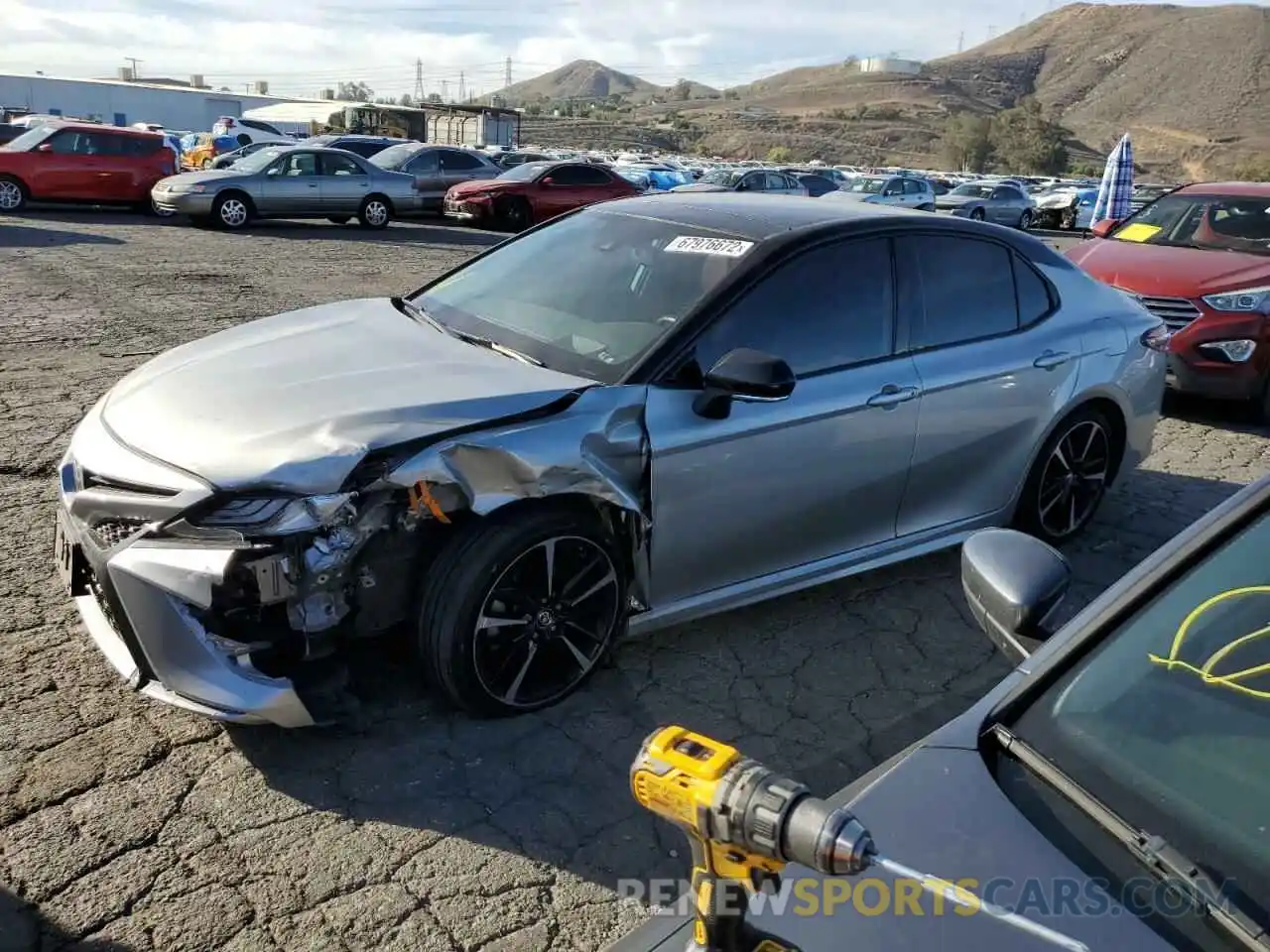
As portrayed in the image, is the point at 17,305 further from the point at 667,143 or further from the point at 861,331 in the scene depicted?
the point at 667,143

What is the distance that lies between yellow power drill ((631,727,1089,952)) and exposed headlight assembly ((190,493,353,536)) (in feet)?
6.00

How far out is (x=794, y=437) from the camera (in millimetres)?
3756

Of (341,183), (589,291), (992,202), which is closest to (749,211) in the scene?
(589,291)

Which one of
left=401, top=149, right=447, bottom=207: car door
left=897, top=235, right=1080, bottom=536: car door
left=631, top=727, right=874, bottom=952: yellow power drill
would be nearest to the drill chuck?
left=631, top=727, right=874, bottom=952: yellow power drill

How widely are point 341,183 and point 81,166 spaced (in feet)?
14.4

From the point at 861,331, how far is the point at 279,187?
15444 millimetres

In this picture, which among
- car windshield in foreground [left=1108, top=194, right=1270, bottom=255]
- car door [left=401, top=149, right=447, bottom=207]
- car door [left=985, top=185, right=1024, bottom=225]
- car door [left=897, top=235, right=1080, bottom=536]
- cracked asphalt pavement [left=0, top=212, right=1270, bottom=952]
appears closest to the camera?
cracked asphalt pavement [left=0, top=212, right=1270, bottom=952]

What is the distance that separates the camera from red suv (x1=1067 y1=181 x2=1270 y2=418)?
7379 millimetres

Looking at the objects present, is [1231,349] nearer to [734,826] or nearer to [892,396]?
[892,396]

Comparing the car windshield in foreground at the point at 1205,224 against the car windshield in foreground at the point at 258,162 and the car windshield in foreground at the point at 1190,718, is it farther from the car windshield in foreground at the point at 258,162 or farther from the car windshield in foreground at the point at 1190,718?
the car windshield in foreground at the point at 258,162

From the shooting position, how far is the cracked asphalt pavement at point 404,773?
8.55 feet

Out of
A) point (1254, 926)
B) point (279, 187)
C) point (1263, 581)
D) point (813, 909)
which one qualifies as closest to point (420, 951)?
point (813, 909)

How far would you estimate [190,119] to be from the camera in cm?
6494

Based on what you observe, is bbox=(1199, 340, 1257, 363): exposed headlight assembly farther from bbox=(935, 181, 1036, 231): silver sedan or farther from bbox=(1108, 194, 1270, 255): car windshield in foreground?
bbox=(935, 181, 1036, 231): silver sedan
